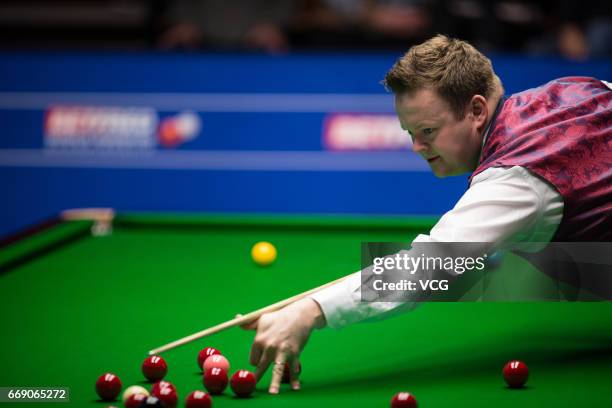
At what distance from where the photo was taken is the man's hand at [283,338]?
8.01 ft

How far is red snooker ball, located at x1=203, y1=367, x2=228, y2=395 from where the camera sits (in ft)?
7.91

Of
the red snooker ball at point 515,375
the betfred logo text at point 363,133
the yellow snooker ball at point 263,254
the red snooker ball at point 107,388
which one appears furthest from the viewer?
the betfred logo text at point 363,133

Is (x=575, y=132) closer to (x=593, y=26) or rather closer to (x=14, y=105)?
(x=593, y=26)

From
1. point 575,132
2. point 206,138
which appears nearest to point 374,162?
point 206,138

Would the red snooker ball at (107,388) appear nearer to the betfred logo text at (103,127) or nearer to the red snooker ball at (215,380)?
the red snooker ball at (215,380)

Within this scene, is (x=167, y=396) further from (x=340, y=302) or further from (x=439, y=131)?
(x=439, y=131)

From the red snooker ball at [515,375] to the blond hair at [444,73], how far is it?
0.77 meters

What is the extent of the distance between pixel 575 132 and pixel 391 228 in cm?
197

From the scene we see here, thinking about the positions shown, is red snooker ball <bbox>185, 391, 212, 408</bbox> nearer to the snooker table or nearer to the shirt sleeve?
the snooker table

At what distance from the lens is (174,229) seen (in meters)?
4.93

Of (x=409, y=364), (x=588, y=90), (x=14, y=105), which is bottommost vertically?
(x=409, y=364)

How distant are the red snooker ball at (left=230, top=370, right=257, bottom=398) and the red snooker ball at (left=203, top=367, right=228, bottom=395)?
0.03 m

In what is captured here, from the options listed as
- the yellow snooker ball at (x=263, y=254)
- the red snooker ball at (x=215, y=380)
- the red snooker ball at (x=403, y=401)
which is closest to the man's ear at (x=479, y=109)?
the red snooker ball at (x=403, y=401)

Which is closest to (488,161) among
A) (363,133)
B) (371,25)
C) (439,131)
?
(439,131)
